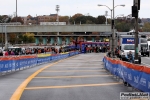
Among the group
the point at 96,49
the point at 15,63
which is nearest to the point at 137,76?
the point at 15,63

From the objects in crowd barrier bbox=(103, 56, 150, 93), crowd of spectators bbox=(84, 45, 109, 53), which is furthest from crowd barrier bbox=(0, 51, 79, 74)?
crowd of spectators bbox=(84, 45, 109, 53)

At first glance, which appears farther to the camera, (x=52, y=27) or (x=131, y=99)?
(x=52, y=27)

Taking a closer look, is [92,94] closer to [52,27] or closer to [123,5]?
[123,5]

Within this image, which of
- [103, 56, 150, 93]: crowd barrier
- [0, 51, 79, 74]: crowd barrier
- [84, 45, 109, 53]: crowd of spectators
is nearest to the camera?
[103, 56, 150, 93]: crowd barrier

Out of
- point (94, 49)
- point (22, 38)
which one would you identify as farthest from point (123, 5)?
point (22, 38)

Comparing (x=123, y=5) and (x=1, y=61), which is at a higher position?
(x=123, y=5)

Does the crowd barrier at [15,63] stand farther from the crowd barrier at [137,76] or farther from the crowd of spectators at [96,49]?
the crowd of spectators at [96,49]

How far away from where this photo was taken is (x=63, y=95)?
1380 cm

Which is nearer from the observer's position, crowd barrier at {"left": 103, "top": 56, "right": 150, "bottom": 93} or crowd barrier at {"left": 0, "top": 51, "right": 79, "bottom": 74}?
crowd barrier at {"left": 103, "top": 56, "right": 150, "bottom": 93}

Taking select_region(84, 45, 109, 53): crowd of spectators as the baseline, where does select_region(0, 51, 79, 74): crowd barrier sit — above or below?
above

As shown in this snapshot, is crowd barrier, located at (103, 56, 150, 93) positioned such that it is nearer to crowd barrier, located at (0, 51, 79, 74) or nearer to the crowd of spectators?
crowd barrier, located at (0, 51, 79, 74)

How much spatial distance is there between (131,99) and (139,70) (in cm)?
243

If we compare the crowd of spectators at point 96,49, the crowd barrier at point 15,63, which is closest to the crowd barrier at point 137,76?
the crowd barrier at point 15,63

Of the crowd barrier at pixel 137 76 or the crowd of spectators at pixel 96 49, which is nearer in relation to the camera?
the crowd barrier at pixel 137 76
